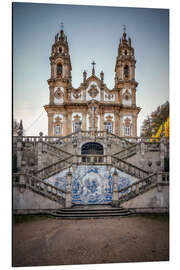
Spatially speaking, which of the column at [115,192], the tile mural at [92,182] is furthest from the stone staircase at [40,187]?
the column at [115,192]

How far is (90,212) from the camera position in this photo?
436 centimetres

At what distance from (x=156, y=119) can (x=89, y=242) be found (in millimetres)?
3145

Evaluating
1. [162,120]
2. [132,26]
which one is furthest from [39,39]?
[162,120]

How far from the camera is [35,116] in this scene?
13.9 feet

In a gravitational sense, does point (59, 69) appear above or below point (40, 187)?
above

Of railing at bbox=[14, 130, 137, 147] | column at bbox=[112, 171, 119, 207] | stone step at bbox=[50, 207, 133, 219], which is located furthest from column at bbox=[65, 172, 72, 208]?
railing at bbox=[14, 130, 137, 147]

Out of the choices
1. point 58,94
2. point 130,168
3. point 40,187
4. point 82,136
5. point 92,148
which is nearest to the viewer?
point 40,187

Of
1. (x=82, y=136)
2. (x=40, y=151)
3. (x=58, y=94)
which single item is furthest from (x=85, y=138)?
(x=58, y=94)

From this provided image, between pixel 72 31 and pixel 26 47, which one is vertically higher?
pixel 72 31

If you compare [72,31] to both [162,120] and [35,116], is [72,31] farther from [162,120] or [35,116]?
[162,120]

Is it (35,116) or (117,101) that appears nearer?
(35,116)

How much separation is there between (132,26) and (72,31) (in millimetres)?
1336

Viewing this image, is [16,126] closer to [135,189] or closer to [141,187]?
[135,189]

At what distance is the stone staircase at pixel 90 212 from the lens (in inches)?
167
